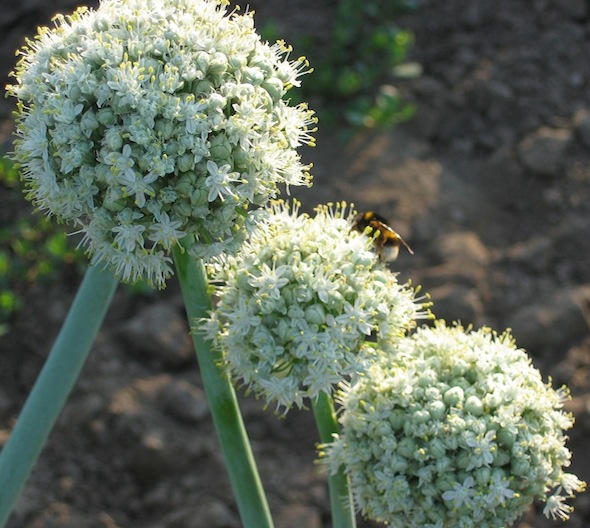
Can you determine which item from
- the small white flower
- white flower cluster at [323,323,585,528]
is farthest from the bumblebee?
the small white flower

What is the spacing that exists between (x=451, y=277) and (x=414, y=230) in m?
0.37

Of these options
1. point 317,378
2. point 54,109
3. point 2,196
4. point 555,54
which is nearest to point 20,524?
point 2,196

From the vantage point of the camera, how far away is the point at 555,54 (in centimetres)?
617

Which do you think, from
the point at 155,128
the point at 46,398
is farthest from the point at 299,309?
the point at 46,398

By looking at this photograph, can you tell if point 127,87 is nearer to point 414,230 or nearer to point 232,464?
point 232,464

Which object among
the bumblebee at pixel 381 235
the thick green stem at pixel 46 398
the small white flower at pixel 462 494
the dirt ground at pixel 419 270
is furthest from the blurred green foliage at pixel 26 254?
the small white flower at pixel 462 494

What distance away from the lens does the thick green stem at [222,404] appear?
2.36m

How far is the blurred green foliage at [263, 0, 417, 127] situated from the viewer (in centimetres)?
568

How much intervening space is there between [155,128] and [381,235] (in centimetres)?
80

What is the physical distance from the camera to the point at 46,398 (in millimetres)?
2531

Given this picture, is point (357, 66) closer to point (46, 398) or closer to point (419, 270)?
point (419, 270)

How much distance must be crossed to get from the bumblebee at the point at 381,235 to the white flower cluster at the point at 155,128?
0.43 meters

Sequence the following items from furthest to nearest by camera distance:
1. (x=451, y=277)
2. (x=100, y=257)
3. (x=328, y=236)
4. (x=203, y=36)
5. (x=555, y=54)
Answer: (x=555, y=54) < (x=451, y=277) < (x=328, y=236) < (x=100, y=257) < (x=203, y=36)

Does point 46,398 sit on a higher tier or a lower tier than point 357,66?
lower
